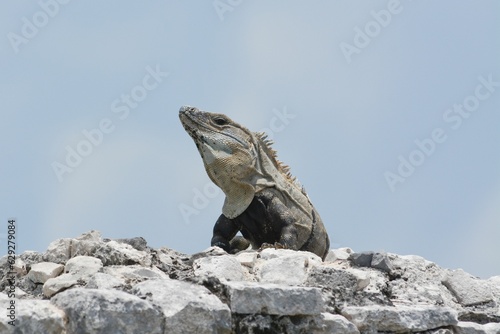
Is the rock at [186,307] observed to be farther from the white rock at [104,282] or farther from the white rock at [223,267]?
the white rock at [223,267]

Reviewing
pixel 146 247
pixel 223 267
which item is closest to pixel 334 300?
pixel 223 267

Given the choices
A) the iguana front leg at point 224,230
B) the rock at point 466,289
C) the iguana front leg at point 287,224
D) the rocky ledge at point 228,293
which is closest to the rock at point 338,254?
the iguana front leg at point 287,224

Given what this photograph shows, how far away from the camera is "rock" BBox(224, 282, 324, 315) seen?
7.33 meters

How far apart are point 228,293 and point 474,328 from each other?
2.45 metres

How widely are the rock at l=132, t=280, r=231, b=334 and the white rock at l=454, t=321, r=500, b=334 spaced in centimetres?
234

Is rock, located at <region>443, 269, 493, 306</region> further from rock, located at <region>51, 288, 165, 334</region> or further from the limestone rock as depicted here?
the limestone rock

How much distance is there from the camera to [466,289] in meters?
9.72

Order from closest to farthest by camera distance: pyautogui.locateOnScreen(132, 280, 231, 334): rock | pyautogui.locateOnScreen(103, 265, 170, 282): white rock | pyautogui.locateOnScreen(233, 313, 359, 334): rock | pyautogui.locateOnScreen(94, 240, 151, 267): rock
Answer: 1. pyautogui.locateOnScreen(132, 280, 231, 334): rock
2. pyautogui.locateOnScreen(233, 313, 359, 334): rock
3. pyautogui.locateOnScreen(103, 265, 170, 282): white rock
4. pyautogui.locateOnScreen(94, 240, 151, 267): rock

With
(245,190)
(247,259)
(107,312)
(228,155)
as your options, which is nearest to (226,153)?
(228,155)

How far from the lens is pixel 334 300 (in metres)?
8.07

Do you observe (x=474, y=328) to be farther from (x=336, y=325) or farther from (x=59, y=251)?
(x=59, y=251)

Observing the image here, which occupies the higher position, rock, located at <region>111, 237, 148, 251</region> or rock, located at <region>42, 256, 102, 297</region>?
rock, located at <region>111, 237, 148, 251</region>

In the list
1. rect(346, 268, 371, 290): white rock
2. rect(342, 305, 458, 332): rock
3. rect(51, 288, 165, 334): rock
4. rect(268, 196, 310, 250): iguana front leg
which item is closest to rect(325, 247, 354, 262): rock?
rect(268, 196, 310, 250): iguana front leg

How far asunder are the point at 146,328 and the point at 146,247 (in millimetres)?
3074
